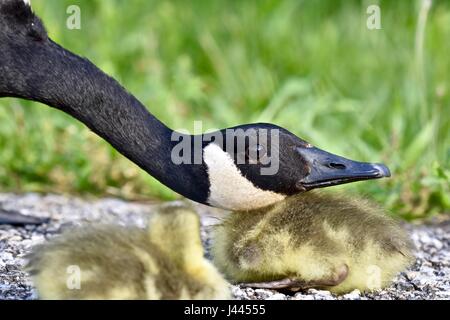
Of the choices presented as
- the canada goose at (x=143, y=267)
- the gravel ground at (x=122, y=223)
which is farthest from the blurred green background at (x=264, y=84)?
the canada goose at (x=143, y=267)

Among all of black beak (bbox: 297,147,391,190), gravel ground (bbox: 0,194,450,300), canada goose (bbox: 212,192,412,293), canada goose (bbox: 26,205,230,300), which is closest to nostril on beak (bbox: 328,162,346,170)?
black beak (bbox: 297,147,391,190)

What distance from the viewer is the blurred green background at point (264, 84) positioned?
5.38 m

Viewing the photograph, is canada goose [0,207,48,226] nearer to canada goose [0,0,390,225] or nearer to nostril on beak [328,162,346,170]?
canada goose [0,0,390,225]

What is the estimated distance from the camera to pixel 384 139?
18.5ft

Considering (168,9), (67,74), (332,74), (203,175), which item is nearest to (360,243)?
(203,175)

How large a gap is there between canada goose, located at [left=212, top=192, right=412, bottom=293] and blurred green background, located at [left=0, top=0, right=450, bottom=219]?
43.8 inches

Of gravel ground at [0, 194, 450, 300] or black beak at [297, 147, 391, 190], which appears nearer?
gravel ground at [0, 194, 450, 300]

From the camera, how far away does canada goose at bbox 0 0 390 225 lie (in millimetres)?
3785

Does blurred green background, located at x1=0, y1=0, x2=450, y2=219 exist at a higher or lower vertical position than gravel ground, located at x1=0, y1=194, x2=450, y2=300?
higher

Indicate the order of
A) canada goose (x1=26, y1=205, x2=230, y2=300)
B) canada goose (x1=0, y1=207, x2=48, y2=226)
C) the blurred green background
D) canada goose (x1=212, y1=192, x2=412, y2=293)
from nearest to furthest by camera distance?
canada goose (x1=26, y1=205, x2=230, y2=300), canada goose (x1=212, y1=192, x2=412, y2=293), canada goose (x1=0, y1=207, x2=48, y2=226), the blurred green background

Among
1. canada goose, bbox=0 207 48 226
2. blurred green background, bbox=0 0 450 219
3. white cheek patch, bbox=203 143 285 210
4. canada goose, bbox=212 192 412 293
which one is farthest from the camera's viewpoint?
blurred green background, bbox=0 0 450 219

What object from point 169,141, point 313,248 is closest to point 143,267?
point 313,248

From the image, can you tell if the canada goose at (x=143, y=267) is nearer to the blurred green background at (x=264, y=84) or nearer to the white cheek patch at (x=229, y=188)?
the white cheek patch at (x=229, y=188)
